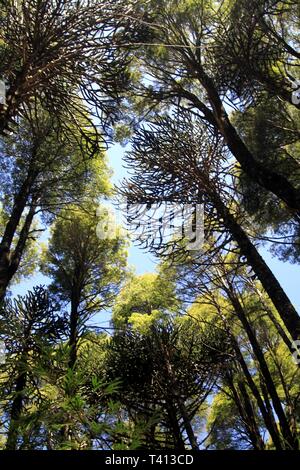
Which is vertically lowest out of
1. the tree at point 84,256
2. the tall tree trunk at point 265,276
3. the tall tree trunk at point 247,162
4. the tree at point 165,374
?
the tree at point 165,374

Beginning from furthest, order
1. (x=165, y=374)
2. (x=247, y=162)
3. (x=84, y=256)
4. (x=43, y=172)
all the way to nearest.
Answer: (x=84, y=256) < (x=43, y=172) < (x=247, y=162) < (x=165, y=374)

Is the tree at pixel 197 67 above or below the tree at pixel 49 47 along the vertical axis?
above

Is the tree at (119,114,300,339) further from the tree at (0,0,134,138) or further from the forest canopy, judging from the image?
the tree at (0,0,134,138)

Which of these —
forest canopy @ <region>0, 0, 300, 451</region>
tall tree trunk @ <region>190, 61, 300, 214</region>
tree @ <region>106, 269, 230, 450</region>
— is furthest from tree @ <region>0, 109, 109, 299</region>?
tree @ <region>106, 269, 230, 450</region>

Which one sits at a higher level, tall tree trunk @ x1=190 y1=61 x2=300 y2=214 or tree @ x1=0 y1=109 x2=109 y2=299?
tree @ x1=0 y1=109 x2=109 y2=299

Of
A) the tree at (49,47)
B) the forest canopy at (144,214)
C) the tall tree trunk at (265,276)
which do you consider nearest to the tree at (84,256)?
the forest canopy at (144,214)

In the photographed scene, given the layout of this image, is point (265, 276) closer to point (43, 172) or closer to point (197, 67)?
point (197, 67)


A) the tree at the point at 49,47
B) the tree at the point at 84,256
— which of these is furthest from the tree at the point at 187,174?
the tree at the point at 84,256

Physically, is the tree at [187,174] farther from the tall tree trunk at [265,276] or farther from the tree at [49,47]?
the tree at [49,47]

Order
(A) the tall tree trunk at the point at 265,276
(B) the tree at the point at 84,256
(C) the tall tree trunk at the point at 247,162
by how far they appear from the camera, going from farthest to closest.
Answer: (B) the tree at the point at 84,256
(C) the tall tree trunk at the point at 247,162
(A) the tall tree trunk at the point at 265,276

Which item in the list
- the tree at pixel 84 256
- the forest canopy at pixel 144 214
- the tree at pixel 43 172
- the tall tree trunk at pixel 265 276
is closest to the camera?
the forest canopy at pixel 144 214

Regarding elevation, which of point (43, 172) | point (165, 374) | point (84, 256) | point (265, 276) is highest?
point (43, 172)

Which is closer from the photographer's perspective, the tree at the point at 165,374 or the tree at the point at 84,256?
the tree at the point at 165,374

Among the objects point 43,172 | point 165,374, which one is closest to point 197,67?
point 43,172
